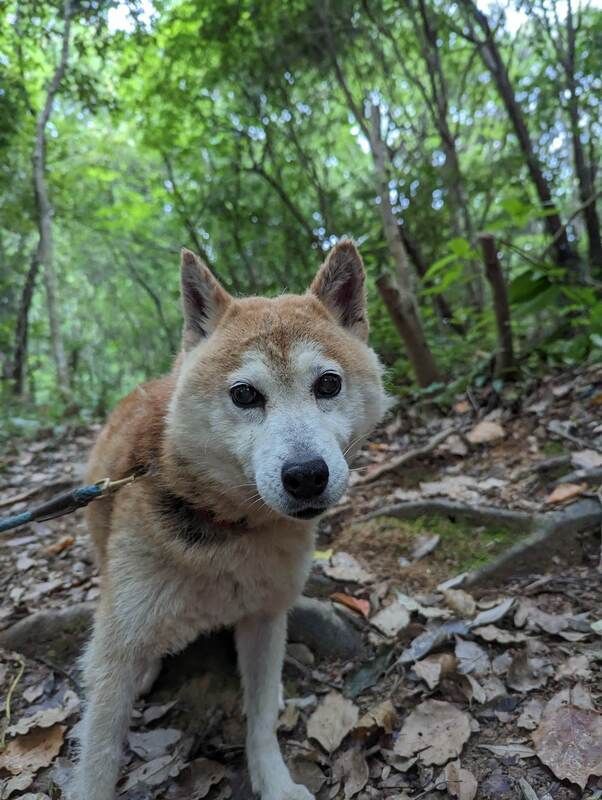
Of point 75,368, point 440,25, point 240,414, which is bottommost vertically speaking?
point 240,414

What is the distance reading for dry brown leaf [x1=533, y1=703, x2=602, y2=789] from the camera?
1997mm

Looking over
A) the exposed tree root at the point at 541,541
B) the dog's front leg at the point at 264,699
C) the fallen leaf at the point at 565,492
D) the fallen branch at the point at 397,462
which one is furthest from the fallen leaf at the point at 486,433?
the dog's front leg at the point at 264,699

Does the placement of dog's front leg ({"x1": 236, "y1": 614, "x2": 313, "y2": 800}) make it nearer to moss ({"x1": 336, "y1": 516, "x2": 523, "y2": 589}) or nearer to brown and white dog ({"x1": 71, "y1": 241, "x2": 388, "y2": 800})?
brown and white dog ({"x1": 71, "y1": 241, "x2": 388, "y2": 800})

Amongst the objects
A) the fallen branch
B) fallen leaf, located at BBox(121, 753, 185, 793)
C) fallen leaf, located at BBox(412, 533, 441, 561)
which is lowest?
fallen leaf, located at BBox(121, 753, 185, 793)

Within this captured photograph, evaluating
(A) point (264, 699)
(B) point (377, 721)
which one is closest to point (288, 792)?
(A) point (264, 699)

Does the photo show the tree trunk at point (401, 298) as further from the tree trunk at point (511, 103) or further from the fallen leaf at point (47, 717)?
the fallen leaf at point (47, 717)

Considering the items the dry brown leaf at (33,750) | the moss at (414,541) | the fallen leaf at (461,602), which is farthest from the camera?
the moss at (414,541)

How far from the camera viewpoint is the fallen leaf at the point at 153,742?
257 centimetres

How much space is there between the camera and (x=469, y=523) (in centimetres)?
369

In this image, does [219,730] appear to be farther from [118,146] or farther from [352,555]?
[118,146]

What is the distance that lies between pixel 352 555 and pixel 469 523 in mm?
847

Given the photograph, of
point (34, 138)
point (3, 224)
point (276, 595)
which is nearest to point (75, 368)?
point (3, 224)

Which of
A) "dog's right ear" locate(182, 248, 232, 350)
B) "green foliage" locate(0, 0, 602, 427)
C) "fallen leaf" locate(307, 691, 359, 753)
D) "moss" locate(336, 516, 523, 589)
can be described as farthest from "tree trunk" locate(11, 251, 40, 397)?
"fallen leaf" locate(307, 691, 359, 753)

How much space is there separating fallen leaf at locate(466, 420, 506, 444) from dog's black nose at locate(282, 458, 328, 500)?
3325mm
